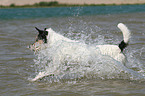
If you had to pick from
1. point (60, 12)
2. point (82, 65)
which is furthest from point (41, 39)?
point (60, 12)

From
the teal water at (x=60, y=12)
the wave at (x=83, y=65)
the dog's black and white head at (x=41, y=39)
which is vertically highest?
the teal water at (x=60, y=12)

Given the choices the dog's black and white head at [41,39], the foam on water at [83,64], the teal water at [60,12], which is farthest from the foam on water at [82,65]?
the teal water at [60,12]

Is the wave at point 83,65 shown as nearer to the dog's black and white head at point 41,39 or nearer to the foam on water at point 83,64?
the foam on water at point 83,64

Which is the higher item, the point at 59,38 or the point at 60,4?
the point at 60,4

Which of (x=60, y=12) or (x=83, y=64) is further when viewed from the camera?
(x=60, y=12)

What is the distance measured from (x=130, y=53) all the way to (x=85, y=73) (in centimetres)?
283

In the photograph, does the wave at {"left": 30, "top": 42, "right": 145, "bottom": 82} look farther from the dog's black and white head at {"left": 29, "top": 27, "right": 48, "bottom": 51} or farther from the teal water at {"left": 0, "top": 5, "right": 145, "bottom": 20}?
the teal water at {"left": 0, "top": 5, "right": 145, "bottom": 20}

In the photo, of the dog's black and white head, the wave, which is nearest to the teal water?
the dog's black and white head

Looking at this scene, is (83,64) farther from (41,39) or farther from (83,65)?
(41,39)

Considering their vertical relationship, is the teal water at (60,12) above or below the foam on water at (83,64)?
above

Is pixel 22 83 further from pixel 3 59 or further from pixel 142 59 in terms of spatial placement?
pixel 142 59

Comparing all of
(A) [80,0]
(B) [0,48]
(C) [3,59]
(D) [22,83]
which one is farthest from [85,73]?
(A) [80,0]

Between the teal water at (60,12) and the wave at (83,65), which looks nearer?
the wave at (83,65)

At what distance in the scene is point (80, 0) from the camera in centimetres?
6341
